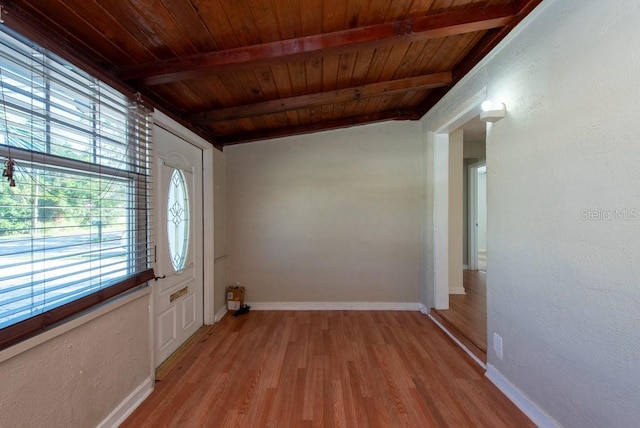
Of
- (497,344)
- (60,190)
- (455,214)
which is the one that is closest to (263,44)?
(60,190)

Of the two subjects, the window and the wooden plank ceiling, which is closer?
the window

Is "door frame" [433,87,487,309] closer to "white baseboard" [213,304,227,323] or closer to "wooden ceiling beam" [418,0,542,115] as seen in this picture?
"wooden ceiling beam" [418,0,542,115]

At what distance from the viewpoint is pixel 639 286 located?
3.47 ft

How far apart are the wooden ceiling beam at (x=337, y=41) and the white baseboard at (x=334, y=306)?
9.02 feet

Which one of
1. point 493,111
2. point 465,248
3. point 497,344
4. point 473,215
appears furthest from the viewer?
point 465,248

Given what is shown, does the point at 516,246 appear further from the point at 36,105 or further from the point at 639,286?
the point at 36,105

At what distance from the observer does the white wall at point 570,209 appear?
1.10 metres

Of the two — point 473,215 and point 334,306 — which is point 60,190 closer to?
point 334,306

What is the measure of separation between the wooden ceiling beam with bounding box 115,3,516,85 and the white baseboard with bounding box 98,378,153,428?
81.3 inches

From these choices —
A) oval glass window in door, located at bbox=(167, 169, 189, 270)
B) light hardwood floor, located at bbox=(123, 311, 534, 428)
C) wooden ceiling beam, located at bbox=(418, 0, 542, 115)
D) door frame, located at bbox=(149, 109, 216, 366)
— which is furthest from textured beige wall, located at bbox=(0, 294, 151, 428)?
wooden ceiling beam, located at bbox=(418, 0, 542, 115)

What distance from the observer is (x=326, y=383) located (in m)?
1.97

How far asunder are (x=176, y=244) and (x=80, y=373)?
1217mm

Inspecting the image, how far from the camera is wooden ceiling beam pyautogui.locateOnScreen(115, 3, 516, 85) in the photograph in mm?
1633

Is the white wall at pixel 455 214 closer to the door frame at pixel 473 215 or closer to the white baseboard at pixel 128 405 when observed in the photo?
the door frame at pixel 473 215
